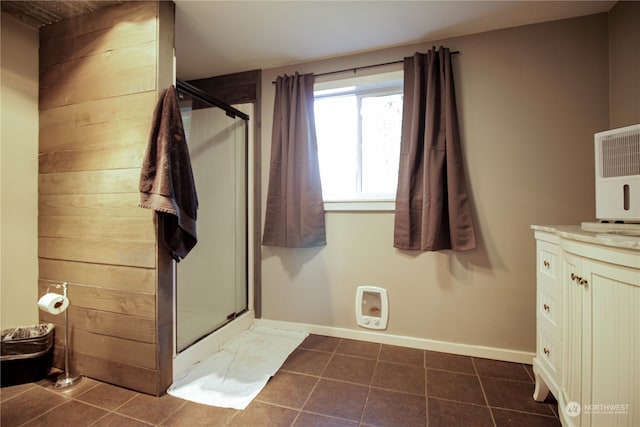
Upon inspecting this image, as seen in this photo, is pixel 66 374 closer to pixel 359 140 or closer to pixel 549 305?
pixel 359 140

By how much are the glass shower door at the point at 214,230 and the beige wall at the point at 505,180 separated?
37.2 inches

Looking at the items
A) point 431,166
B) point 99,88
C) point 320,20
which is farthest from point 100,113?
point 431,166

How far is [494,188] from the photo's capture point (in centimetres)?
181

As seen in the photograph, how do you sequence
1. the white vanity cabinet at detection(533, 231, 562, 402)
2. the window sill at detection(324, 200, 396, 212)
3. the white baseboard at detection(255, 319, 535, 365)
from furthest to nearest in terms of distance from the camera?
the window sill at detection(324, 200, 396, 212) < the white baseboard at detection(255, 319, 535, 365) < the white vanity cabinet at detection(533, 231, 562, 402)

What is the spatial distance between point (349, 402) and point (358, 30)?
86.8 inches

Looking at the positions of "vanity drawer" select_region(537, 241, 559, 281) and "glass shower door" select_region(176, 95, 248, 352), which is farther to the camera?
"glass shower door" select_region(176, 95, 248, 352)

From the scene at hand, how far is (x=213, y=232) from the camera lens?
2.09m

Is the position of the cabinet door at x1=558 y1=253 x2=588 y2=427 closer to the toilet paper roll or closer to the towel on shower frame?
the towel on shower frame

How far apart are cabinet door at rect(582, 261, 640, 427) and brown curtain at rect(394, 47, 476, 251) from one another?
35.1 inches

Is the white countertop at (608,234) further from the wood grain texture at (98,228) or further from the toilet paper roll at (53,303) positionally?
the toilet paper roll at (53,303)

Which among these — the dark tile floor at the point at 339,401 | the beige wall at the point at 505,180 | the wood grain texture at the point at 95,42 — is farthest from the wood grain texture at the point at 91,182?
the beige wall at the point at 505,180

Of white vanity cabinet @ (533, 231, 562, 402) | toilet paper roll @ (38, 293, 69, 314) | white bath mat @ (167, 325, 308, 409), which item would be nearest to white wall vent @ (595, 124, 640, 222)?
white vanity cabinet @ (533, 231, 562, 402)

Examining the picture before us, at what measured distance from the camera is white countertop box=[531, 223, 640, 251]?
2.56 ft

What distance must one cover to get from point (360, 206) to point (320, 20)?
1.24 metres
